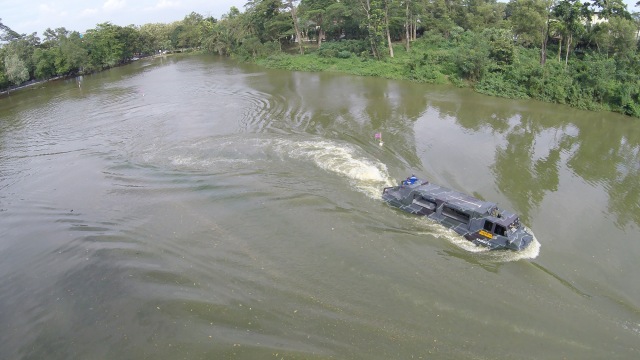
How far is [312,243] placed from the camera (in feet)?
49.8

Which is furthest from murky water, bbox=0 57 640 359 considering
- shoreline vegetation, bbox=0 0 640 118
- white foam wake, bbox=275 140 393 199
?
shoreline vegetation, bbox=0 0 640 118

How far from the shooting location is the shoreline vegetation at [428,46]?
34062 mm

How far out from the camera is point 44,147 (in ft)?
90.1

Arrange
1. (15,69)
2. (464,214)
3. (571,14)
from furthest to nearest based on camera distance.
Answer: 1. (15,69)
2. (571,14)
3. (464,214)

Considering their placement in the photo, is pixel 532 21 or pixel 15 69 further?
pixel 15 69

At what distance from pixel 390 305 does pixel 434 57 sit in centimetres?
3595

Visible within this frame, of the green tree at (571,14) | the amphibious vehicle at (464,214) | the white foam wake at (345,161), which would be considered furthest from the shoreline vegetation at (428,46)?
the amphibious vehicle at (464,214)

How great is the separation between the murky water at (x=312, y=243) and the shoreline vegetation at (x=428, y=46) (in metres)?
6.05

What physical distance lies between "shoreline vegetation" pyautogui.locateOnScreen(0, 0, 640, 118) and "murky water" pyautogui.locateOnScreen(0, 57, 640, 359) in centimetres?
605

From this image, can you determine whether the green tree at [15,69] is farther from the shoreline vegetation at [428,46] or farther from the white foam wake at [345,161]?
the white foam wake at [345,161]

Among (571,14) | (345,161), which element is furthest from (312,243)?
(571,14)

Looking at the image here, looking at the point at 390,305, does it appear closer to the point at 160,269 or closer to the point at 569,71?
the point at 160,269

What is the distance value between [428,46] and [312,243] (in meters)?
42.3

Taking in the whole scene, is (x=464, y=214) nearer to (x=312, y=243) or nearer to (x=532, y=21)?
(x=312, y=243)
